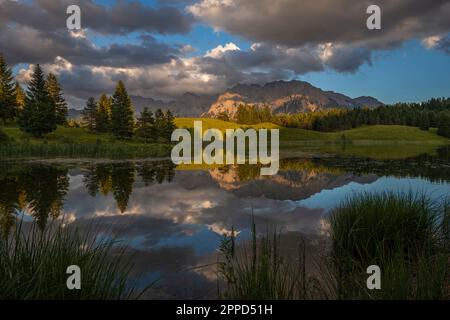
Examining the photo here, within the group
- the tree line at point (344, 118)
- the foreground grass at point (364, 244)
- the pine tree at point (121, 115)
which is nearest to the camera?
the foreground grass at point (364, 244)

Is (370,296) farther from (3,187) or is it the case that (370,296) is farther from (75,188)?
(3,187)

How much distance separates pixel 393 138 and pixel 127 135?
95.0 m

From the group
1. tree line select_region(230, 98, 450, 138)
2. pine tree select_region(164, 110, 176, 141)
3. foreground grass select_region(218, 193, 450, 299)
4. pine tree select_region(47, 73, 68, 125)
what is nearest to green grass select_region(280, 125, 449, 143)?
tree line select_region(230, 98, 450, 138)

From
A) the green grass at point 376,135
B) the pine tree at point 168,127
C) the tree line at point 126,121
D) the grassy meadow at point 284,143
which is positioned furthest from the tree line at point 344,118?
the tree line at point 126,121

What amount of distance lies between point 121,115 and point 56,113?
1585 centimetres

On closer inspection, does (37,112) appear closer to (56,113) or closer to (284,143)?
(56,113)

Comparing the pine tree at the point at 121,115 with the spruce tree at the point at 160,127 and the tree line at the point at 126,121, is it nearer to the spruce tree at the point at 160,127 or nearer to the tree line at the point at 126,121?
the tree line at the point at 126,121

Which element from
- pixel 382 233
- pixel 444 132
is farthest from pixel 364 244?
pixel 444 132

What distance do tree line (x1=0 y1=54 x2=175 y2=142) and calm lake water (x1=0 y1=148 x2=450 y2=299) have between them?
4429 cm

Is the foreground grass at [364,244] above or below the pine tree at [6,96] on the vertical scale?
below

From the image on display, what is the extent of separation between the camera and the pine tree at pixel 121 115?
79.1 m

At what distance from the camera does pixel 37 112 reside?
209ft

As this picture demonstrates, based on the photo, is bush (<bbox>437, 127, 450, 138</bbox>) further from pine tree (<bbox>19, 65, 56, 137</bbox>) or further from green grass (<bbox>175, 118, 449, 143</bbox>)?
pine tree (<bbox>19, 65, 56, 137</bbox>)

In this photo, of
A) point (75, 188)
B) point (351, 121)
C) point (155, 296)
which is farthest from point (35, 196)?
point (351, 121)
